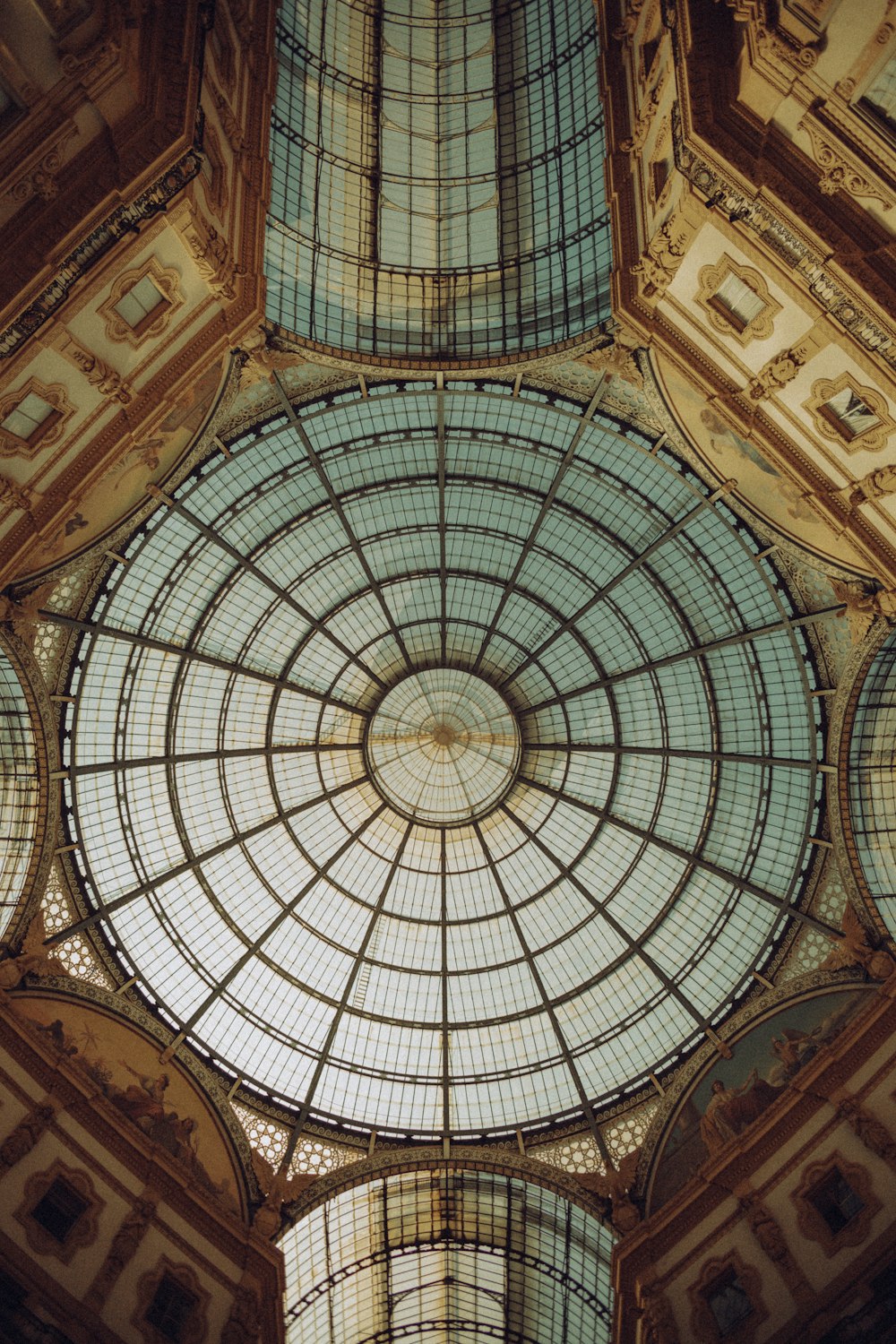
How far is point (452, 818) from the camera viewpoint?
29859mm

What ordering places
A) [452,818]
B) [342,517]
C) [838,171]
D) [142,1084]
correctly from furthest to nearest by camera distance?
1. [452,818]
2. [342,517]
3. [142,1084]
4. [838,171]

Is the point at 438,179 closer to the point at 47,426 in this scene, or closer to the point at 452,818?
the point at 47,426

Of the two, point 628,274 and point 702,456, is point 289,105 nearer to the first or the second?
point 628,274

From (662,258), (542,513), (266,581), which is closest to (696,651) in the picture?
(542,513)

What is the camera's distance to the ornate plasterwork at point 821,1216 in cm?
2073

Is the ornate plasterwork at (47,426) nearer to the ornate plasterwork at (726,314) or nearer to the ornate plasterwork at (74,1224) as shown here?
the ornate plasterwork at (726,314)

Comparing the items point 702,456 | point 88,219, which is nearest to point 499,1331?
point 702,456

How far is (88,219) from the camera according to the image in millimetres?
16078

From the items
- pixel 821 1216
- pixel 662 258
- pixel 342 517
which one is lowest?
pixel 821 1216

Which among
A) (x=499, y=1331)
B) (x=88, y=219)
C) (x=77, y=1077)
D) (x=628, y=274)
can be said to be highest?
(x=88, y=219)

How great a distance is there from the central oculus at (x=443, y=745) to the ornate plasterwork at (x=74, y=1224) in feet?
40.4

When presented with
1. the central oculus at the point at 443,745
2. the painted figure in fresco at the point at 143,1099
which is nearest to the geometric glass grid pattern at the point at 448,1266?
the painted figure in fresco at the point at 143,1099

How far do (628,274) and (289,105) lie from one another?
29.8ft

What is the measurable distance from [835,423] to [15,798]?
19.8m
